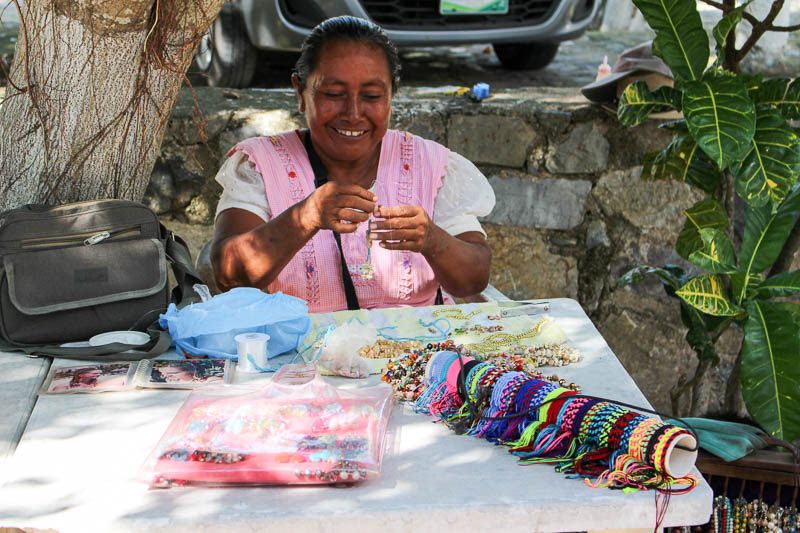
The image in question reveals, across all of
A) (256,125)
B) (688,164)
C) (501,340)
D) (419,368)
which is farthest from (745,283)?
(256,125)

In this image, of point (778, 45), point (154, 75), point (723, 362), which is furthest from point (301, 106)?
point (778, 45)

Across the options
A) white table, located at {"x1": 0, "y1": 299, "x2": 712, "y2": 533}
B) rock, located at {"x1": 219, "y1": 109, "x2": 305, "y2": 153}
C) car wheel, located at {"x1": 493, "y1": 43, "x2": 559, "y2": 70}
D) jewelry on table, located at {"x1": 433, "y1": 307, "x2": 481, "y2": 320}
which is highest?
car wheel, located at {"x1": 493, "y1": 43, "x2": 559, "y2": 70}

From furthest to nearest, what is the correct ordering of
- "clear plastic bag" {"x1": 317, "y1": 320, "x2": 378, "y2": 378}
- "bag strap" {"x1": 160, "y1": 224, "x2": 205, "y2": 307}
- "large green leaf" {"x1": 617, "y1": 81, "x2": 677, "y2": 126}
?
1. "large green leaf" {"x1": 617, "y1": 81, "x2": 677, "y2": 126}
2. "bag strap" {"x1": 160, "y1": 224, "x2": 205, "y2": 307}
3. "clear plastic bag" {"x1": 317, "y1": 320, "x2": 378, "y2": 378}

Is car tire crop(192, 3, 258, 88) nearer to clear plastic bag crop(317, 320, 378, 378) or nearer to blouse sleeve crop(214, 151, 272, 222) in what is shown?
blouse sleeve crop(214, 151, 272, 222)

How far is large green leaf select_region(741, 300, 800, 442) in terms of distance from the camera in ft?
10.0

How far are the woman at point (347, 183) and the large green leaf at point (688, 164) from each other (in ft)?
2.81

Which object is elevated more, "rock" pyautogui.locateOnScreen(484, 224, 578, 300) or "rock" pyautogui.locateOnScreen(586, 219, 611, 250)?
"rock" pyautogui.locateOnScreen(586, 219, 611, 250)

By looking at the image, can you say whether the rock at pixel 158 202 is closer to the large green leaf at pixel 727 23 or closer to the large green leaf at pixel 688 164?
the large green leaf at pixel 688 164

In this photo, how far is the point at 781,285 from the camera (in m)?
3.24

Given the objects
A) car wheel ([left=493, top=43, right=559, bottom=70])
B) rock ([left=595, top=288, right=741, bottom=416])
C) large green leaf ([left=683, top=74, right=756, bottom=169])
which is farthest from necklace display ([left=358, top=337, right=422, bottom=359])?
car wheel ([left=493, top=43, right=559, bottom=70])

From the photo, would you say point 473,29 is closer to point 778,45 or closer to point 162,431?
point 778,45

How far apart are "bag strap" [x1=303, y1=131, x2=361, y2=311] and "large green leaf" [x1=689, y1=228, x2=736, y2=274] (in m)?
1.16

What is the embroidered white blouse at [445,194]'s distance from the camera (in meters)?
2.91

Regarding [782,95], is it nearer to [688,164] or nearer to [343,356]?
[688,164]
